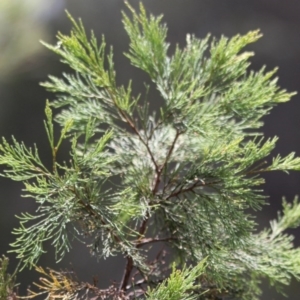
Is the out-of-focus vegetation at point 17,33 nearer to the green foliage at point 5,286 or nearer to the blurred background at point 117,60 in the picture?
the blurred background at point 117,60

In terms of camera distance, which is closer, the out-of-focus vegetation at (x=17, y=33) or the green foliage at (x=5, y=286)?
the green foliage at (x=5, y=286)

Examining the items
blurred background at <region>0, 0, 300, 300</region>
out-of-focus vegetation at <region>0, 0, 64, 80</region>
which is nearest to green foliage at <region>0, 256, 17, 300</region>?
blurred background at <region>0, 0, 300, 300</region>

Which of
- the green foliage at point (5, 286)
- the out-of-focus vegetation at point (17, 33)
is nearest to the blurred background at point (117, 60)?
the out-of-focus vegetation at point (17, 33)

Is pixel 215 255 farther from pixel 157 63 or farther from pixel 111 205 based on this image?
pixel 157 63

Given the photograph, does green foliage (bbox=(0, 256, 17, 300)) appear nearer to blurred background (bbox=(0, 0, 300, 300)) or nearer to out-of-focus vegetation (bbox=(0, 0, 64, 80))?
blurred background (bbox=(0, 0, 300, 300))

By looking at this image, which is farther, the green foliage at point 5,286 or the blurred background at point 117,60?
the blurred background at point 117,60

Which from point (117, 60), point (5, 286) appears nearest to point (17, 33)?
point (117, 60)

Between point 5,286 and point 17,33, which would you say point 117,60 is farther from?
point 5,286

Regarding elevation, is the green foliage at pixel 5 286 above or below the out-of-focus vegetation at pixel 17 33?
below
